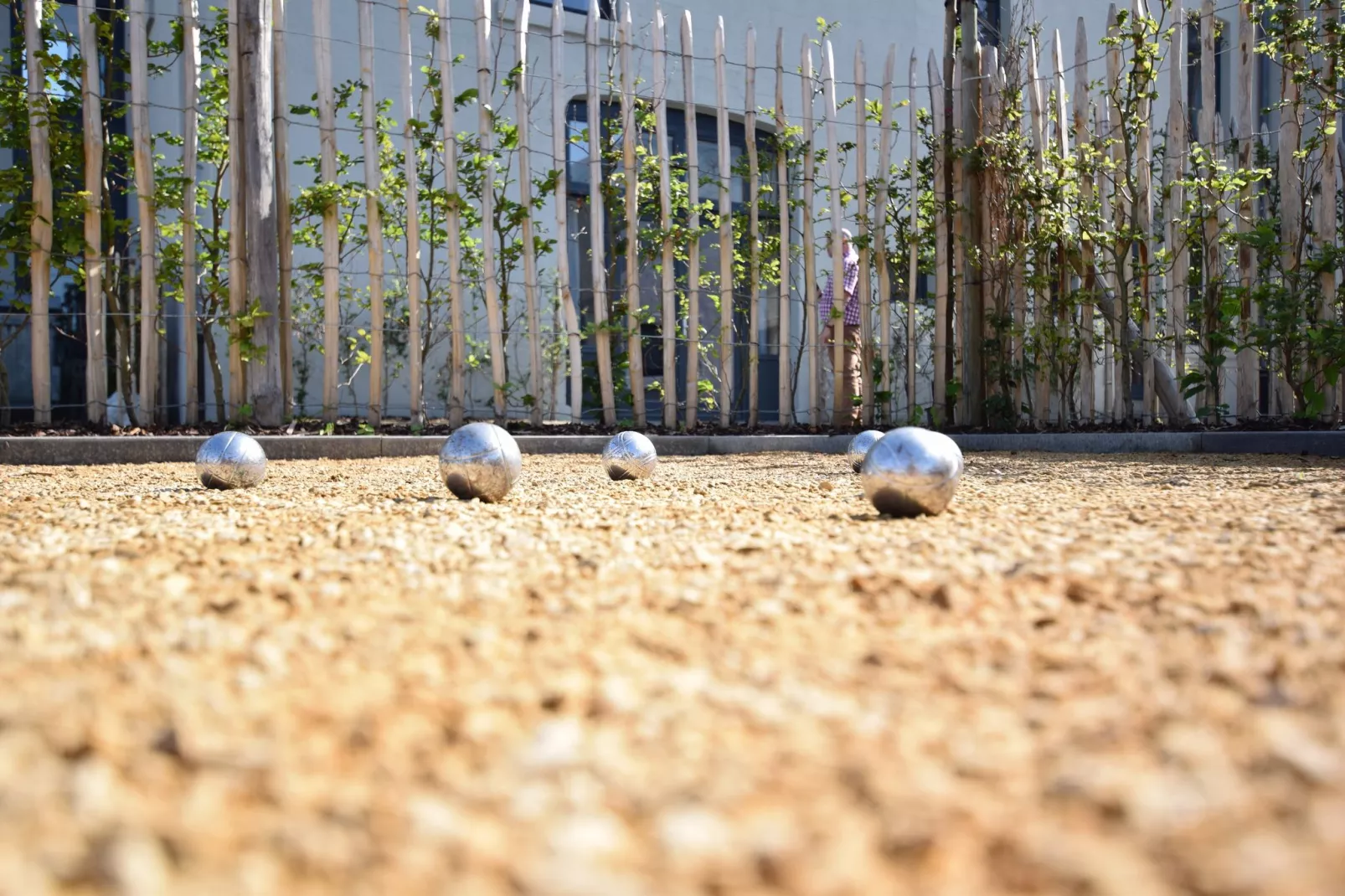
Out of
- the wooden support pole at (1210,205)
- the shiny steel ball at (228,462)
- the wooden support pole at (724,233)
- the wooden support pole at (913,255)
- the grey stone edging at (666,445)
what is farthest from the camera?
the wooden support pole at (913,255)

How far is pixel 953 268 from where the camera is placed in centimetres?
827

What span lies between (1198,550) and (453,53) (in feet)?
29.9

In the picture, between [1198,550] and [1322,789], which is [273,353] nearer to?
[1198,550]

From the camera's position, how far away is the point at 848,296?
848 centimetres

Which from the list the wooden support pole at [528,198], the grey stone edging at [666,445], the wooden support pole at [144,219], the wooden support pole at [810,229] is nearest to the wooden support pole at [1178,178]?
the grey stone edging at [666,445]

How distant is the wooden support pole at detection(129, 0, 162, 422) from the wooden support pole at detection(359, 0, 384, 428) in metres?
1.36

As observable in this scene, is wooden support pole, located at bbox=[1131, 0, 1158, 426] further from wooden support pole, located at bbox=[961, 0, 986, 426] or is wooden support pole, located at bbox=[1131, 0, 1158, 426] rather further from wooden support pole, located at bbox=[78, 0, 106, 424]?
wooden support pole, located at bbox=[78, 0, 106, 424]

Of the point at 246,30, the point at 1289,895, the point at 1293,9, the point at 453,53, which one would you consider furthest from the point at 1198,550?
the point at 453,53

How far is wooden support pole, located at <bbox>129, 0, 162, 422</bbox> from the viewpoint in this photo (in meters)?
6.58

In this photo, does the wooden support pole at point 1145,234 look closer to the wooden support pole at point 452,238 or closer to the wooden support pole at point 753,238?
the wooden support pole at point 753,238

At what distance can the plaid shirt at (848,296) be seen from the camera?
8.44 metres

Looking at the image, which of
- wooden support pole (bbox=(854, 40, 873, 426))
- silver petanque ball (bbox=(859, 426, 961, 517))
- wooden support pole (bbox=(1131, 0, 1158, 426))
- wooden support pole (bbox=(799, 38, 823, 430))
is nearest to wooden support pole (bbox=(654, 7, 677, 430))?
wooden support pole (bbox=(799, 38, 823, 430))

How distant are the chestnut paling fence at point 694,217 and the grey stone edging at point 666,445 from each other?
724 millimetres

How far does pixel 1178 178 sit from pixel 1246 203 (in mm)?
468
